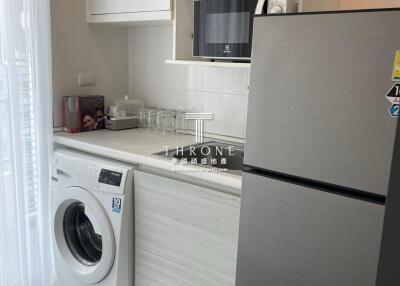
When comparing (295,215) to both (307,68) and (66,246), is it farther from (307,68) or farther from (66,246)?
(66,246)

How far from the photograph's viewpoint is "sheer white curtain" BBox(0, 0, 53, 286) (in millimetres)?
1947

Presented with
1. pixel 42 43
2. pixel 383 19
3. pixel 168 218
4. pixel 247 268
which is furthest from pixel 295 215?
pixel 42 43

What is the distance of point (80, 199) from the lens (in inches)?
76.6

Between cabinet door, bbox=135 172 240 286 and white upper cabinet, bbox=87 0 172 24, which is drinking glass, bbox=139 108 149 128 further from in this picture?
cabinet door, bbox=135 172 240 286

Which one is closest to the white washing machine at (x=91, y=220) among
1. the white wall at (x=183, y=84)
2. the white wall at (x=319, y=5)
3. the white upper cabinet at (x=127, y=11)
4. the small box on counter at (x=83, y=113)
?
the small box on counter at (x=83, y=113)

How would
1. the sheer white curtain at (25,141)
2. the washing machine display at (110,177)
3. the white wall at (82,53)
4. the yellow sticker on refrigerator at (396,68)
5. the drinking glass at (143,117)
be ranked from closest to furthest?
the yellow sticker on refrigerator at (396,68) < the washing machine display at (110,177) < the sheer white curtain at (25,141) < the white wall at (82,53) < the drinking glass at (143,117)

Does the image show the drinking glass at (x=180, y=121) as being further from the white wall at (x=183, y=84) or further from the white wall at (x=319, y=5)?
the white wall at (x=319, y=5)

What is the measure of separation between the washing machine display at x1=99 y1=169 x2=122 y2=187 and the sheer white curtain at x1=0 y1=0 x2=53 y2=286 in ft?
1.65

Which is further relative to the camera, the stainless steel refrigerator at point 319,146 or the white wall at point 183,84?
the white wall at point 183,84

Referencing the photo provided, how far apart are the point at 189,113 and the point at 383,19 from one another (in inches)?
60.5

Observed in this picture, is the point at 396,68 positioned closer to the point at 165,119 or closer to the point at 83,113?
the point at 165,119

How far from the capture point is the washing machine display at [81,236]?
2.11m

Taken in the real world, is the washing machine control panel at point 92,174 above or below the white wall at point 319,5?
below

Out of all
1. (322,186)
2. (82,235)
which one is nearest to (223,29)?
(322,186)
